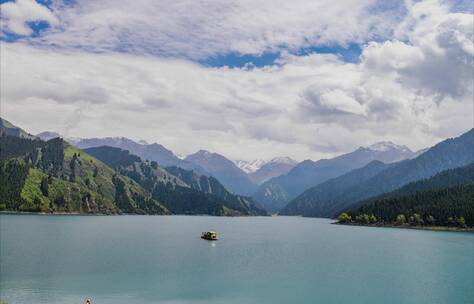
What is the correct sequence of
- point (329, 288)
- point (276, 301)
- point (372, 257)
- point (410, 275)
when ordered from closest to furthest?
point (276, 301) < point (329, 288) < point (410, 275) < point (372, 257)

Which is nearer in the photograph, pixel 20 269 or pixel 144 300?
pixel 144 300

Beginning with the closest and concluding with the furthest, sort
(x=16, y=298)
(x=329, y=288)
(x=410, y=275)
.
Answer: (x=16, y=298)
(x=329, y=288)
(x=410, y=275)

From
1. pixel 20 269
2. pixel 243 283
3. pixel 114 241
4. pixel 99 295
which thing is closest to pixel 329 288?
pixel 243 283

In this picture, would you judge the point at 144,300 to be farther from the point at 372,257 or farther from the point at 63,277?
the point at 372,257

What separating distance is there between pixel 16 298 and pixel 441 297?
78780mm

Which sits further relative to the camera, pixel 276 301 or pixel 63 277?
pixel 63 277

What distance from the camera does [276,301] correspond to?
81.0m

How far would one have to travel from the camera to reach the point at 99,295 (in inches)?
3137

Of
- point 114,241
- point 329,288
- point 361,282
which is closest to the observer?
point 329,288

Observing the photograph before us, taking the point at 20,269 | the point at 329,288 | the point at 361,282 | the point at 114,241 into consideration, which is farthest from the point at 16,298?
the point at 114,241

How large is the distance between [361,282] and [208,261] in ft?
157

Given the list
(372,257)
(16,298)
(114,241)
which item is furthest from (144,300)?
(114,241)

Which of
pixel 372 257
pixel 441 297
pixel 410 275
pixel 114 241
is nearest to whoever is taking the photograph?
pixel 441 297

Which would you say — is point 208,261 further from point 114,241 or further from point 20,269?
point 114,241
